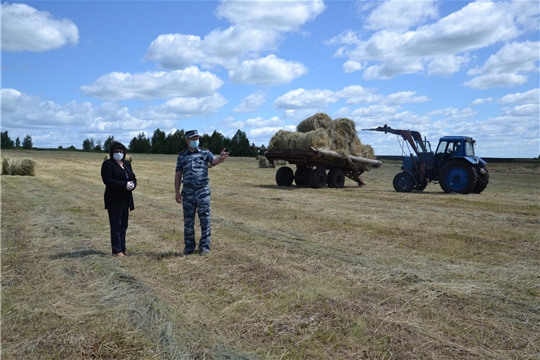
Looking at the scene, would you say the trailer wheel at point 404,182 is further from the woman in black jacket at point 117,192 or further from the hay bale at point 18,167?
the hay bale at point 18,167

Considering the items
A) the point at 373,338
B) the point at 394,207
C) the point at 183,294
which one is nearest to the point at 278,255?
the point at 183,294

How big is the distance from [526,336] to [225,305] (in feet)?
8.48

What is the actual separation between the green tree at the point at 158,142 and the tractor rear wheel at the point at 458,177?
6080cm

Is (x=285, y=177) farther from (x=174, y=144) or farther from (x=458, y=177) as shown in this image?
(x=174, y=144)

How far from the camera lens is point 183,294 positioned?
4.93 meters

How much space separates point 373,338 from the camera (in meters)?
3.85

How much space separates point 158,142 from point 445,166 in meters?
62.7

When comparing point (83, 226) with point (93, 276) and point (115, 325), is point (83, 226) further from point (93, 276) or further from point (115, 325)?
point (115, 325)

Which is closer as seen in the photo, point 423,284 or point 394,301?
point 394,301

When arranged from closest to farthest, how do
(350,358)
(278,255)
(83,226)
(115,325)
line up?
(350,358)
(115,325)
(278,255)
(83,226)

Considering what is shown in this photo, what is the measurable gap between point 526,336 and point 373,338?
1.25 m

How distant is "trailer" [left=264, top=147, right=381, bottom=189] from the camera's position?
688 inches

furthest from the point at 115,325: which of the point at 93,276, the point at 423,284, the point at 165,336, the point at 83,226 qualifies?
the point at 83,226

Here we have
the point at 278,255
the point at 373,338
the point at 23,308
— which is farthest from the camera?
the point at 278,255
